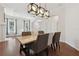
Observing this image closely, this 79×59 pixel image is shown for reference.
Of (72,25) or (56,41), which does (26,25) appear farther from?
(72,25)

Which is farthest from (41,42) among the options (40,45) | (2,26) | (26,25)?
(2,26)

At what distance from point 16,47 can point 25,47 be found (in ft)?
0.69

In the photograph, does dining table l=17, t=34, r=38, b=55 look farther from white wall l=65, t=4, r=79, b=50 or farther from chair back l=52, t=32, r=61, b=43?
white wall l=65, t=4, r=79, b=50

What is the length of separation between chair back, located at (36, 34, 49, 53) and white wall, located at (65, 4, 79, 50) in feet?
1.21

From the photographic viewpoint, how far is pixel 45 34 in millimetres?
2279

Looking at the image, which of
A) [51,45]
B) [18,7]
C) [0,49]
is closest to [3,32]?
[0,49]

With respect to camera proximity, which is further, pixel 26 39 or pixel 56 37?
pixel 26 39

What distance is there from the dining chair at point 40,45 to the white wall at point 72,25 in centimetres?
38

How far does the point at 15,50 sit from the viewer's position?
87.0 inches

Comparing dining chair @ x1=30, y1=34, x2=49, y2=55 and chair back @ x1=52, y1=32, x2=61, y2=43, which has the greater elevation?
chair back @ x1=52, y1=32, x2=61, y2=43

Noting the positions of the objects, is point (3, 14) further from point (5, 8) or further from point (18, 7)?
point (18, 7)

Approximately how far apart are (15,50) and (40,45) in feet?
1.50

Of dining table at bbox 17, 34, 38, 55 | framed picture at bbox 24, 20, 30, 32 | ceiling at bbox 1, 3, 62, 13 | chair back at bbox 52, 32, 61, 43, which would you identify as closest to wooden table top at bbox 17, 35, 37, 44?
dining table at bbox 17, 34, 38, 55

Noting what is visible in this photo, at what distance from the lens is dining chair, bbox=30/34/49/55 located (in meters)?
2.29
